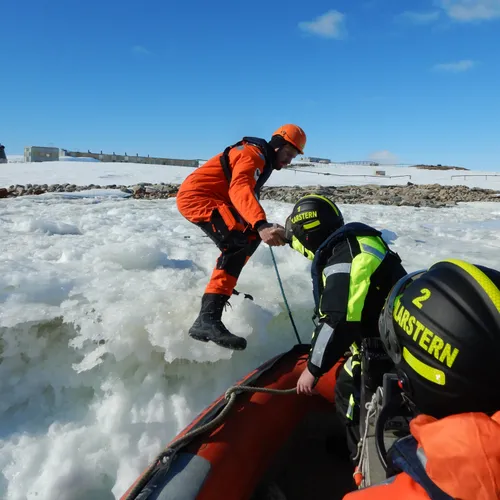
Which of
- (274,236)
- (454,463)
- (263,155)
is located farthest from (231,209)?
(454,463)

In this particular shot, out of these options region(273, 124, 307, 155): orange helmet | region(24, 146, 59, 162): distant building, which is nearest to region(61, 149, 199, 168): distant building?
region(24, 146, 59, 162): distant building

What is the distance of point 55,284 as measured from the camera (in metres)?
3.49

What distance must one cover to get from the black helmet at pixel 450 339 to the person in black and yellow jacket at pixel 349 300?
76cm

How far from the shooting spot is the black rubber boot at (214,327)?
285 cm

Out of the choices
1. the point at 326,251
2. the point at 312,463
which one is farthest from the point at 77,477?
the point at 326,251

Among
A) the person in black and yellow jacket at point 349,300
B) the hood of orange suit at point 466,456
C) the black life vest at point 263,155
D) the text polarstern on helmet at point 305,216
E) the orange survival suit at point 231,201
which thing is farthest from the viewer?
the black life vest at point 263,155

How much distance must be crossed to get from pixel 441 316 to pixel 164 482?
1.28 m

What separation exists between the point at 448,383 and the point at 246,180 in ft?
6.90

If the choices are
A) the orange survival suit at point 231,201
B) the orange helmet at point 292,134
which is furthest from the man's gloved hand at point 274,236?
the orange helmet at point 292,134

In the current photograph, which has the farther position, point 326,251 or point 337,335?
point 326,251

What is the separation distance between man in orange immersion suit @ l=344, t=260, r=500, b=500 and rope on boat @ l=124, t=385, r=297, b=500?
0.97m

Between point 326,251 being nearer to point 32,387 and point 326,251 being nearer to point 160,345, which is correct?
point 160,345

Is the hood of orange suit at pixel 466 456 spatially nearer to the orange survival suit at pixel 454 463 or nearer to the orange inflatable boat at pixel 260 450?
the orange survival suit at pixel 454 463

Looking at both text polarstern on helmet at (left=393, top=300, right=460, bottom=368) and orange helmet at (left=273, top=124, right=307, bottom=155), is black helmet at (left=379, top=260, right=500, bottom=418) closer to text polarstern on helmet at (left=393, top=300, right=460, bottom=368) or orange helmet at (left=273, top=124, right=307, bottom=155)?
text polarstern on helmet at (left=393, top=300, right=460, bottom=368)
